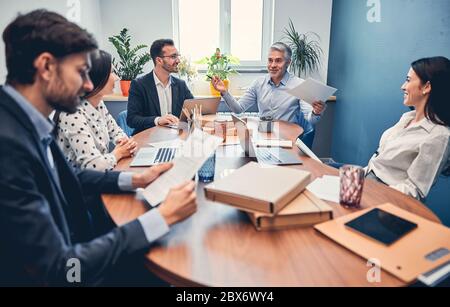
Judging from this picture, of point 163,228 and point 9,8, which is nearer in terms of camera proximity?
point 163,228

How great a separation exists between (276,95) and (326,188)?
6.39ft

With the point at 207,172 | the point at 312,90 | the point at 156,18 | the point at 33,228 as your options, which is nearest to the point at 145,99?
the point at 312,90

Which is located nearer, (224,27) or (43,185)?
(43,185)

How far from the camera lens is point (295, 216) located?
991 millimetres

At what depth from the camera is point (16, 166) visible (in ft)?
2.55

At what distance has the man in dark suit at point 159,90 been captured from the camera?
2.85m

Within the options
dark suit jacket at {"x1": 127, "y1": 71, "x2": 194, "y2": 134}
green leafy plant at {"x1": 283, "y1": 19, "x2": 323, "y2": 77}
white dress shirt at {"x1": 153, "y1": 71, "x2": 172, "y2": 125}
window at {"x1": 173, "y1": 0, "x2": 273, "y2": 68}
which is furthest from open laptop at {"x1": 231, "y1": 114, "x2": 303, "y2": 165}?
window at {"x1": 173, "y1": 0, "x2": 273, "y2": 68}

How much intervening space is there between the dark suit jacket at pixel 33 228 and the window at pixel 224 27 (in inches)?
134

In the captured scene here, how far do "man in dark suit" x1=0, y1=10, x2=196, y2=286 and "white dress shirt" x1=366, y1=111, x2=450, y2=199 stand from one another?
105cm

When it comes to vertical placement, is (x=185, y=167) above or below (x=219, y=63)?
below

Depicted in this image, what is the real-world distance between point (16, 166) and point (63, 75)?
0.94ft

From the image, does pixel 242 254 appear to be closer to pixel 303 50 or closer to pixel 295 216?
pixel 295 216
